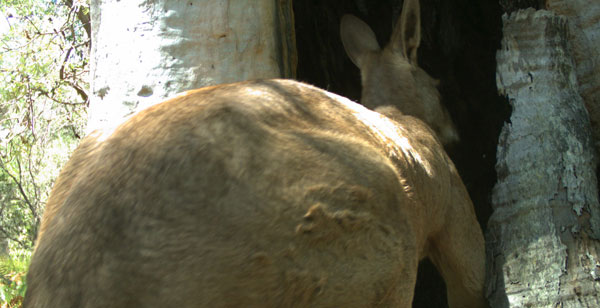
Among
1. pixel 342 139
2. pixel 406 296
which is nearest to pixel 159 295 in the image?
pixel 342 139

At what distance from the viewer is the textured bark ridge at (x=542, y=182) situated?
4227mm

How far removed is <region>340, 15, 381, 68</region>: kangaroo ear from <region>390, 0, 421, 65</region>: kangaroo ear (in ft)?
1.08

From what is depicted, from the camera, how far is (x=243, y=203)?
8.13 ft

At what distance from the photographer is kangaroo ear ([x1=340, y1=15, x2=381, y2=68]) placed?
227 inches

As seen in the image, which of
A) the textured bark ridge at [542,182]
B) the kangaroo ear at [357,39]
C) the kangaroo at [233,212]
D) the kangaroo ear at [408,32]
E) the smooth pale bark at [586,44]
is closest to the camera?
the kangaroo at [233,212]

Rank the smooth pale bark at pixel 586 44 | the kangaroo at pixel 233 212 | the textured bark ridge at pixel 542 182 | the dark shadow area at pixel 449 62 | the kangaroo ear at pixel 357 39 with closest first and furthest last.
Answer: the kangaroo at pixel 233 212 → the textured bark ridge at pixel 542 182 → the smooth pale bark at pixel 586 44 → the dark shadow area at pixel 449 62 → the kangaroo ear at pixel 357 39

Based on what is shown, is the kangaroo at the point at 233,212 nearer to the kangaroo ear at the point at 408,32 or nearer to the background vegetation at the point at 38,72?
the kangaroo ear at the point at 408,32

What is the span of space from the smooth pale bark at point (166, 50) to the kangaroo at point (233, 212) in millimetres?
1180

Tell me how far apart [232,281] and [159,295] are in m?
0.28

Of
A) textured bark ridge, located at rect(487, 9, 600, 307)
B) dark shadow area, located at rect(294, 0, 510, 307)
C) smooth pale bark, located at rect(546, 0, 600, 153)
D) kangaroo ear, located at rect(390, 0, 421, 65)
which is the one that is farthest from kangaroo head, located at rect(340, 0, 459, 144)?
smooth pale bark, located at rect(546, 0, 600, 153)

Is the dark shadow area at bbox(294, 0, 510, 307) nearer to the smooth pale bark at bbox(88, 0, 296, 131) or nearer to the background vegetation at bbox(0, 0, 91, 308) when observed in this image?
the smooth pale bark at bbox(88, 0, 296, 131)

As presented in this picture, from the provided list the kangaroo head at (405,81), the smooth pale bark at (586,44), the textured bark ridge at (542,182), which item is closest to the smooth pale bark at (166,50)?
the kangaroo head at (405,81)

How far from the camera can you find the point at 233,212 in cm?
244

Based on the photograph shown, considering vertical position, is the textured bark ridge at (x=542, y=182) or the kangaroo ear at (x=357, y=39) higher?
the kangaroo ear at (x=357, y=39)
